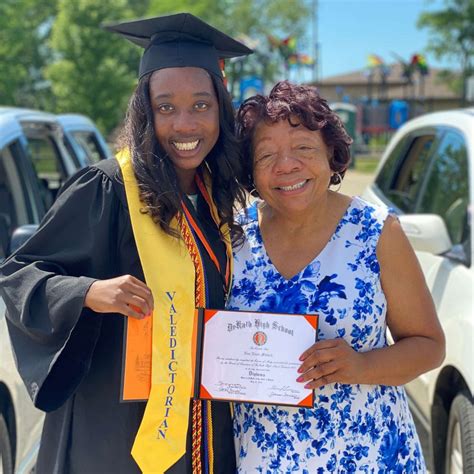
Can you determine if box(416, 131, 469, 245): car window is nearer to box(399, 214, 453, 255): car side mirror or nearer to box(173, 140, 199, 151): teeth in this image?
box(399, 214, 453, 255): car side mirror

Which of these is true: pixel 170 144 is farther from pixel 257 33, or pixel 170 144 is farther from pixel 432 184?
pixel 257 33

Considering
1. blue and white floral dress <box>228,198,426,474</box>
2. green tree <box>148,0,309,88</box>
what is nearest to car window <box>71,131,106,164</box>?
blue and white floral dress <box>228,198,426,474</box>

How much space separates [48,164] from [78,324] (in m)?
3.54

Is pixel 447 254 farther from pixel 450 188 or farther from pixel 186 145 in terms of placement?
pixel 186 145

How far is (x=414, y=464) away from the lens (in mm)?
1954

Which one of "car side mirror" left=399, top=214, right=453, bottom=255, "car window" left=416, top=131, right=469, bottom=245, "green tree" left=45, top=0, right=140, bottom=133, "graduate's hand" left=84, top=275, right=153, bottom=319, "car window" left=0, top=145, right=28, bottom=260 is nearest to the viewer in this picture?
"graduate's hand" left=84, top=275, right=153, bottom=319

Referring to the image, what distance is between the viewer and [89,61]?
25.6 metres

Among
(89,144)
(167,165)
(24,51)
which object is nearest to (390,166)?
(89,144)

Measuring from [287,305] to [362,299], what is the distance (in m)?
0.20

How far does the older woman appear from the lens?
6.17 feet

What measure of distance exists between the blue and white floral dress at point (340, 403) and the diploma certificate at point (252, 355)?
3.7 inches

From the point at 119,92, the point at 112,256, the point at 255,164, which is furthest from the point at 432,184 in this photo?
the point at 119,92
